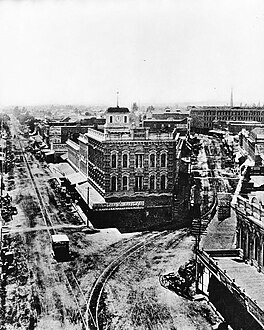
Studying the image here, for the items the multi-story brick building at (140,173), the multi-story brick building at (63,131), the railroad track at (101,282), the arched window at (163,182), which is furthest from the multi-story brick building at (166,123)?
the railroad track at (101,282)

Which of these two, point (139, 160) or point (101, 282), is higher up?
point (139, 160)

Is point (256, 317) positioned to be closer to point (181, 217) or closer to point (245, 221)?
point (245, 221)

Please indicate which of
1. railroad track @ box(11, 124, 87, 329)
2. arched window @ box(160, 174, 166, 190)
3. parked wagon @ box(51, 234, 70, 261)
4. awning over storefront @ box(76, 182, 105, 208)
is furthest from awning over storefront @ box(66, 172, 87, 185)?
parked wagon @ box(51, 234, 70, 261)

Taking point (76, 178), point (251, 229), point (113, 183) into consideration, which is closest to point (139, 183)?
point (113, 183)

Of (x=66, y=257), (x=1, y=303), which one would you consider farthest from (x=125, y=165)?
(x=1, y=303)

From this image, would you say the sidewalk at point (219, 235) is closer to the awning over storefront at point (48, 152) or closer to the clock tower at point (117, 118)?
the clock tower at point (117, 118)

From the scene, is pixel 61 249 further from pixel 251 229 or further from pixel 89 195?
pixel 251 229

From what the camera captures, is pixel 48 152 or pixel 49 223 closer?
pixel 49 223
